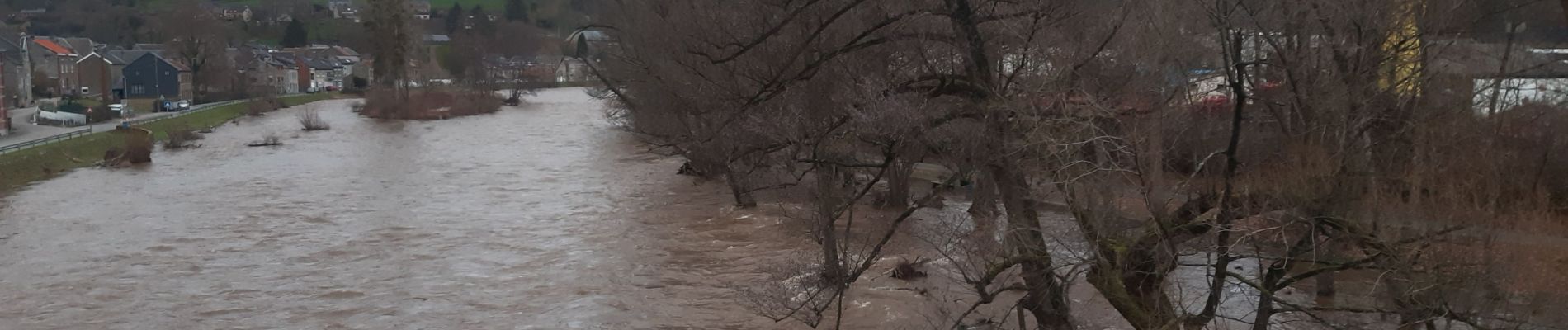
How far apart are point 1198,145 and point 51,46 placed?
71.3 metres

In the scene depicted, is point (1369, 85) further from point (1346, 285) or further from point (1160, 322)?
point (1160, 322)

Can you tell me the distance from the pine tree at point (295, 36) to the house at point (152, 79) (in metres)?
38.2

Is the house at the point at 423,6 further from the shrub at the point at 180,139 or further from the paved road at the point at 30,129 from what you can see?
the shrub at the point at 180,139

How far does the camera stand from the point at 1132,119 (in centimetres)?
952

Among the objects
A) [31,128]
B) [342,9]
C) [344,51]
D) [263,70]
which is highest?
[342,9]

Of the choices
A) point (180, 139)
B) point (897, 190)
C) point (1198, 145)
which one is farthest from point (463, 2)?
point (1198, 145)

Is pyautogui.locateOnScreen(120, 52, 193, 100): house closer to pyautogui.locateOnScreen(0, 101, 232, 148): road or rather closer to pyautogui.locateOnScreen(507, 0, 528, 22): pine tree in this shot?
pyautogui.locateOnScreen(0, 101, 232, 148): road

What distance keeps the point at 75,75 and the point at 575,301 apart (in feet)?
209

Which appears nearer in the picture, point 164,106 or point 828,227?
point 828,227

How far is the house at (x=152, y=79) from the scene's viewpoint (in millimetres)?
66625

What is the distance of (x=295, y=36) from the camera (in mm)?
105438

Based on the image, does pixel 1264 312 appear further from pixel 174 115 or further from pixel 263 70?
pixel 263 70

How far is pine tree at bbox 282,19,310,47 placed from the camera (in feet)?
346

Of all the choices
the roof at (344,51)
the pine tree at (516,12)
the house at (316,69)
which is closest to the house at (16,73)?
the house at (316,69)
